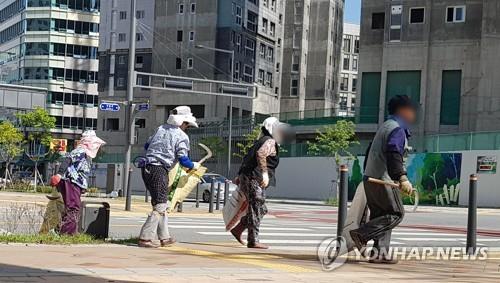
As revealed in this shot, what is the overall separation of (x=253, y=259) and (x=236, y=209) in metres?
1.72

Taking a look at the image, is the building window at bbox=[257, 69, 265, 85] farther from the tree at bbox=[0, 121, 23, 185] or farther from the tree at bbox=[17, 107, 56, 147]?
the tree at bbox=[0, 121, 23, 185]

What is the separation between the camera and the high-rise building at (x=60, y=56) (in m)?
98.5

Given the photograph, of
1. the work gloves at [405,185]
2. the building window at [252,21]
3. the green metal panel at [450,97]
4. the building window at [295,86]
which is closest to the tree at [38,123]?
the building window at [252,21]

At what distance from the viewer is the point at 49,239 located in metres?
9.29

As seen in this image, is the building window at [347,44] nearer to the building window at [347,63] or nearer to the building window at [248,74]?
the building window at [347,63]

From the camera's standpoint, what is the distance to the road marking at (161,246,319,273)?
307 inches

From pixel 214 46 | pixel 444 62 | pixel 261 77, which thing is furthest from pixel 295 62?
pixel 444 62

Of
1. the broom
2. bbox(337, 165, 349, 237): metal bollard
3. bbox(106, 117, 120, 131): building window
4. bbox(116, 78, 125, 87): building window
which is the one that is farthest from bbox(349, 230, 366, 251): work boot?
bbox(106, 117, 120, 131): building window

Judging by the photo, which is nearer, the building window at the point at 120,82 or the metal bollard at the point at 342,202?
the metal bollard at the point at 342,202

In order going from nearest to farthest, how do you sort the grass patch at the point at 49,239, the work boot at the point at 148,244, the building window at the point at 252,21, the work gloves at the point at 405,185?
1. the work gloves at the point at 405,185
2. the grass patch at the point at 49,239
3. the work boot at the point at 148,244
4. the building window at the point at 252,21

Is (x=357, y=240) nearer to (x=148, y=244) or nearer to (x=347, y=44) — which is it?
(x=148, y=244)

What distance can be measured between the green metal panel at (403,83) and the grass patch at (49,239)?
4758cm

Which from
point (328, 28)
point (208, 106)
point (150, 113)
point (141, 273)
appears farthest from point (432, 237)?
point (328, 28)

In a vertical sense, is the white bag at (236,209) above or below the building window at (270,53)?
below
